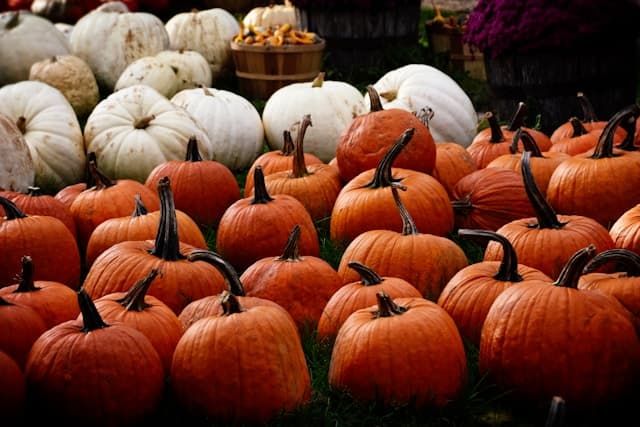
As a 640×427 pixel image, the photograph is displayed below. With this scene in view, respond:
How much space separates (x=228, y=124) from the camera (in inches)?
235

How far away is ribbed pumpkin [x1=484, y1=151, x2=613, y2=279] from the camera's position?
3311mm

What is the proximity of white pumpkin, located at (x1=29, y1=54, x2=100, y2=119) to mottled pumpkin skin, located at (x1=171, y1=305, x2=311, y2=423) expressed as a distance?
484 centimetres

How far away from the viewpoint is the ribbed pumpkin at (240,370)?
8.27ft

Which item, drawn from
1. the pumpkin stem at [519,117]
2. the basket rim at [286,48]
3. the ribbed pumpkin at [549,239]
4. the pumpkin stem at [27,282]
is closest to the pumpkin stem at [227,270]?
the pumpkin stem at [27,282]

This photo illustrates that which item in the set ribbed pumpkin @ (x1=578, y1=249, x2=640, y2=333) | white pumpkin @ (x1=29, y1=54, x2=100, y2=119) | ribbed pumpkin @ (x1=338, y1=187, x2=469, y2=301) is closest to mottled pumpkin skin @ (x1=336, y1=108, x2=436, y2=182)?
ribbed pumpkin @ (x1=338, y1=187, x2=469, y2=301)

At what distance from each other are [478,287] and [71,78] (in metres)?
4.83

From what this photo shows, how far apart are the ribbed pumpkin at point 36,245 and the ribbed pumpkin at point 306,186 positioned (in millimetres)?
1031

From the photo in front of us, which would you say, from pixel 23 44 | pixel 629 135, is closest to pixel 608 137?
pixel 629 135

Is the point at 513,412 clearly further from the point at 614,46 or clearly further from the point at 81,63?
the point at 81,63

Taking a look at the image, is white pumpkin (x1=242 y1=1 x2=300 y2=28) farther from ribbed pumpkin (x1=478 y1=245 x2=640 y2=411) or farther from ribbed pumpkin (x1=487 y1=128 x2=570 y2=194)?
ribbed pumpkin (x1=478 y1=245 x2=640 y2=411)

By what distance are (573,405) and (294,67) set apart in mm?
5307

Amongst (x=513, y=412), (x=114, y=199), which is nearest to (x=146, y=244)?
(x=114, y=199)

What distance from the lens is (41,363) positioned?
8.24ft

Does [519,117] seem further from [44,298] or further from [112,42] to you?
[112,42]
